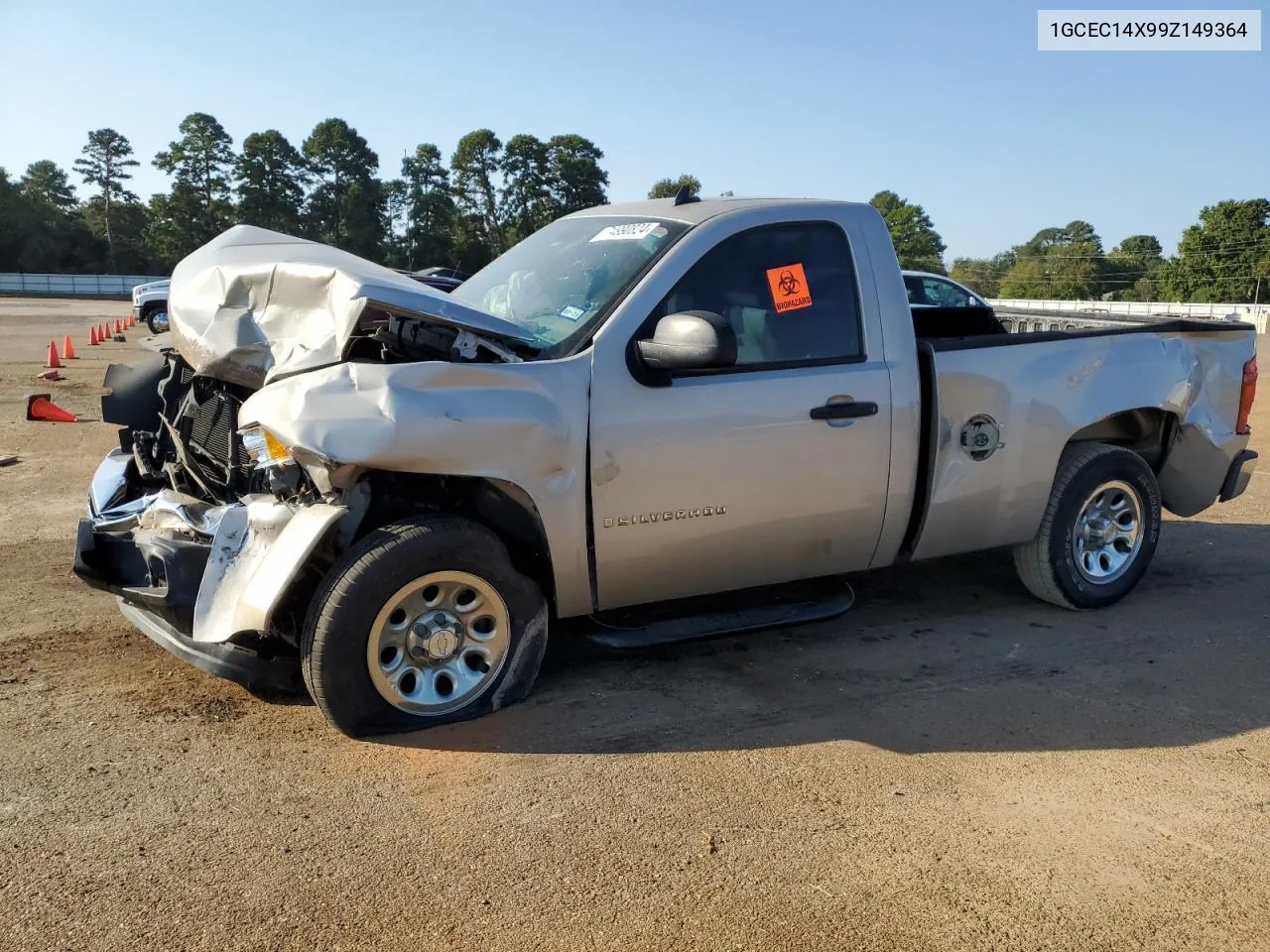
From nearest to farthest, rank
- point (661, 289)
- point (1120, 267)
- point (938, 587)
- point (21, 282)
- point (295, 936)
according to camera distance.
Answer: point (295, 936)
point (661, 289)
point (938, 587)
point (21, 282)
point (1120, 267)

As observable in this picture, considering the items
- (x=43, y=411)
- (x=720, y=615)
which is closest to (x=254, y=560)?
(x=720, y=615)

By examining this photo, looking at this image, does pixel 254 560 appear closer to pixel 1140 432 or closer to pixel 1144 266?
pixel 1140 432

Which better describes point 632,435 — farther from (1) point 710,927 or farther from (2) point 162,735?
(2) point 162,735

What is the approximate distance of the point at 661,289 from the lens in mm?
3984

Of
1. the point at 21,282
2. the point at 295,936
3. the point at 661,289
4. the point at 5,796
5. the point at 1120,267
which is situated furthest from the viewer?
the point at 1120,267

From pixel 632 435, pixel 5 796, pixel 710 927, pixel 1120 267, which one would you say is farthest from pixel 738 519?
pixel 1120 267

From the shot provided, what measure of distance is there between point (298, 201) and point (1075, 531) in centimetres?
6851

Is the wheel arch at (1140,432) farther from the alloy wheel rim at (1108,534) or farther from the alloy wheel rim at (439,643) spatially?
the alloy wheel rim at (439,643)

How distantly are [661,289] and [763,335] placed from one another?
51cm

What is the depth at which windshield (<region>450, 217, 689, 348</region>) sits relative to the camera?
408 centimetres

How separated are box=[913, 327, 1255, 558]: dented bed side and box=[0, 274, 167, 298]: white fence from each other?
55.6 metres

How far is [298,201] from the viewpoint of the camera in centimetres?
6631

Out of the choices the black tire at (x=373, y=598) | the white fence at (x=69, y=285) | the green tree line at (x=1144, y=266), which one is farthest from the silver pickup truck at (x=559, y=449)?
the green tree line at (x=1144, y=266)

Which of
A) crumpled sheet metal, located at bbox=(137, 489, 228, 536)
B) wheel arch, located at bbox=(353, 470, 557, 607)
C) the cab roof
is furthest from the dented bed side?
crumpled sheet metal, located at bbox=(137, 489, 228, 536)
